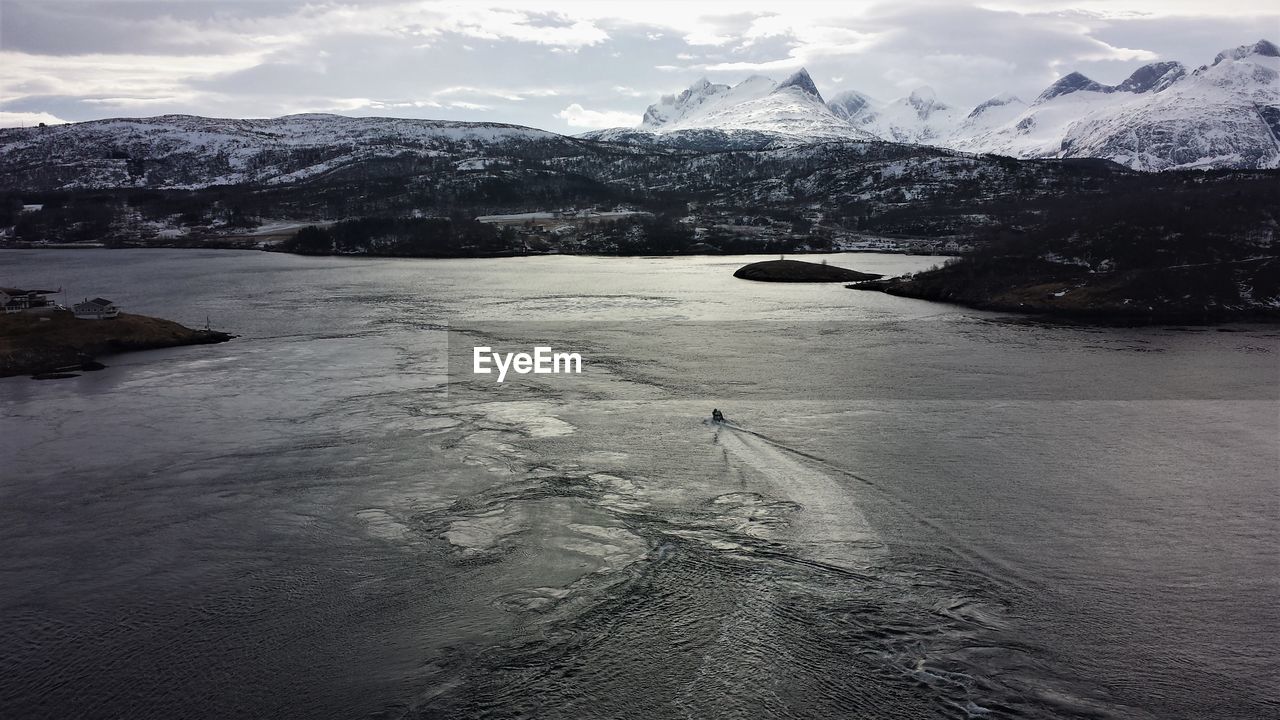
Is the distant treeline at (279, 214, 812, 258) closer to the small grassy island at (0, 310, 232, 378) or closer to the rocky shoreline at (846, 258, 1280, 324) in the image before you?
the rocky shoreline at (846, 258, 1280, 324)

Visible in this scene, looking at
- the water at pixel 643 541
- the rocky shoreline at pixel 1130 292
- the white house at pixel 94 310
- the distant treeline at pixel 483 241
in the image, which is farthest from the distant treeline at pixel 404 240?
the water at pixel 643 541

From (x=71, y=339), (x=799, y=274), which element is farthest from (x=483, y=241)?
(x=71, y=339)

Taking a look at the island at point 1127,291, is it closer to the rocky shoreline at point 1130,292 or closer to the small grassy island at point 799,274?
the rocky shoreline at point 1130,292

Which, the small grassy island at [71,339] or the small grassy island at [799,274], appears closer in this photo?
the small grassy island at [71,339]

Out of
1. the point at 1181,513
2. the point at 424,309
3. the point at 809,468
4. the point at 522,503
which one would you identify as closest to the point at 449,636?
the point at 522,503

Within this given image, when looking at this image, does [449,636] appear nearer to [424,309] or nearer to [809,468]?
[809,468]

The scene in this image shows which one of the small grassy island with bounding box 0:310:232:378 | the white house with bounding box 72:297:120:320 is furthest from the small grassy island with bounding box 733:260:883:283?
the white house with bounding box 72:297:120:320
